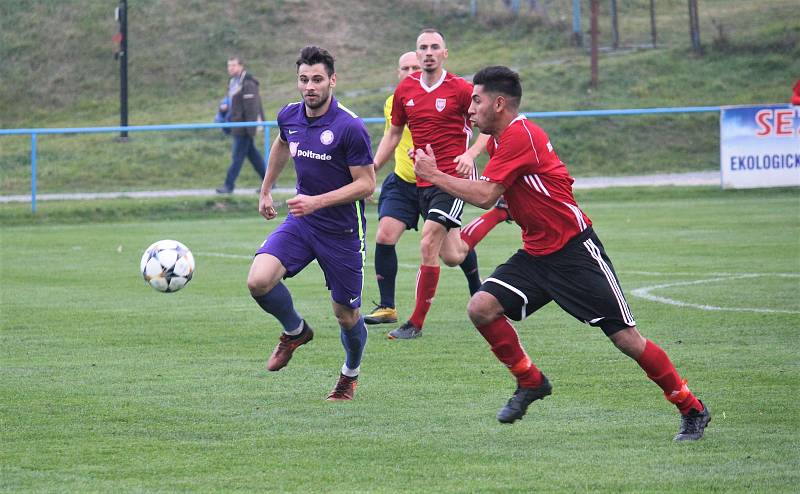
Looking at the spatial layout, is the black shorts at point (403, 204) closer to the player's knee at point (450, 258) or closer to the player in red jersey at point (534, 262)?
the player's knee at point (450, 258)

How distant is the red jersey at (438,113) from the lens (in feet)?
33.7

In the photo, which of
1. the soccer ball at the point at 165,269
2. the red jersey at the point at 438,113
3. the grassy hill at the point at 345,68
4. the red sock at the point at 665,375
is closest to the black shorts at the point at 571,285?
the red sock at the point at 665,375

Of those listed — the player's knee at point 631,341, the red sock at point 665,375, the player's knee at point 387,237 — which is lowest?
the red sock at point 665,375

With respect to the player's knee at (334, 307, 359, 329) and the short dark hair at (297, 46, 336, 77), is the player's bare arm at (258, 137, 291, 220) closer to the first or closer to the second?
the short dark hair at (297, 46, 336, 77)

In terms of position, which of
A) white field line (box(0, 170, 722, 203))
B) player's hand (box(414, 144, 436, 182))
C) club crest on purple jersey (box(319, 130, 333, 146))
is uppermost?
club crest on purple jersey (box(319, 130, 333, 146))

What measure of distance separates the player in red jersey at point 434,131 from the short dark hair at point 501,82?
3289 millimetres

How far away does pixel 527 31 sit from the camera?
3659 centimetres

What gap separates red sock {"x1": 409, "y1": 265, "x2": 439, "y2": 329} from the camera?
9.98 metres

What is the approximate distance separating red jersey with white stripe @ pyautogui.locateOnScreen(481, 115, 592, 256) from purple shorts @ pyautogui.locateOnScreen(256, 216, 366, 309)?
1.29 m

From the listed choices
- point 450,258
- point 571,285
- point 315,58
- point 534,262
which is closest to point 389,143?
point 450,258

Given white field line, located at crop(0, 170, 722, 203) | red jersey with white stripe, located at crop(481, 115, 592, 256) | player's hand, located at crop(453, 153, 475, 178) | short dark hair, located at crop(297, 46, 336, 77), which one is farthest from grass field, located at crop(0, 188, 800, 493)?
white field line, located at crop(0, 170, 722, 203)

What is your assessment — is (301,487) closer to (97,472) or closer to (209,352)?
(97,472)

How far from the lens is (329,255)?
7.70 metres

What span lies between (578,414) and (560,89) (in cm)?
2417
